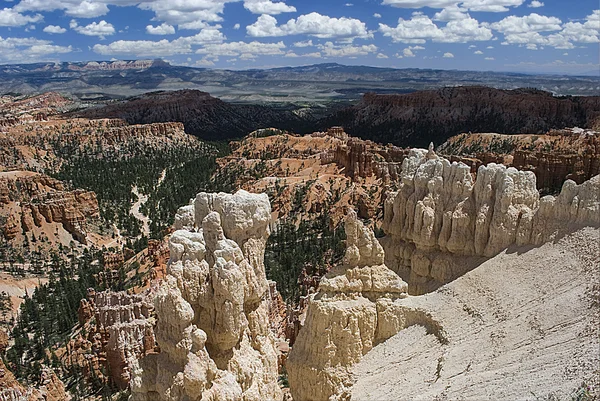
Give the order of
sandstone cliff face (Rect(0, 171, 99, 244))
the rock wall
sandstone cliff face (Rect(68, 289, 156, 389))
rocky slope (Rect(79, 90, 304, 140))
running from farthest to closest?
1. rocky slope (Rect(79, 90, 304, 140))
2. the rock wall
3. sandstone cliff face (Rect(0, 171, 99, 244))
4. sandstone cliff face (Rect(68, 289, 156, 389))

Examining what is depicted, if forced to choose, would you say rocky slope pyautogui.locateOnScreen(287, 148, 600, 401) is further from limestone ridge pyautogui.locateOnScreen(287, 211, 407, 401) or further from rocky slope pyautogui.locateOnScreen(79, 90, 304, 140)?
rocky slope pyautogui.locateOnScreen(79, 90, 304, 140)

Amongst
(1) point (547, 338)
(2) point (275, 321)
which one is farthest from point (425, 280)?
(2) point (275, 321)

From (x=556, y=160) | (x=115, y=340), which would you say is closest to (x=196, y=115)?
(x=556, y=160)

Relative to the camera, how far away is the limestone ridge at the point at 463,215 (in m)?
14.5

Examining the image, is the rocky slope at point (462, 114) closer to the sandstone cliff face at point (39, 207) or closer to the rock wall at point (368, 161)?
the rock wall at point (368, 161)

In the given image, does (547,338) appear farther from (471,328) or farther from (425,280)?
(425,280)

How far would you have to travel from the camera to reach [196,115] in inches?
6206

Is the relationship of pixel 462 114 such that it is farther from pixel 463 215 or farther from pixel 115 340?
pixel 115 340

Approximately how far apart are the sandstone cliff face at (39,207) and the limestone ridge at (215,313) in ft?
139

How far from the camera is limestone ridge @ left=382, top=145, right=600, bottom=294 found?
1448 centimetres

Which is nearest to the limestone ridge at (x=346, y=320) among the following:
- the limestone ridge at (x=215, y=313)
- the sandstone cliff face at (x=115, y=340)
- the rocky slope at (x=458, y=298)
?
the rocky slope at (x=458, y=298)

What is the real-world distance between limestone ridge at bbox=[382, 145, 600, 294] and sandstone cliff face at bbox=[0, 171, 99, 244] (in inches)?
1631

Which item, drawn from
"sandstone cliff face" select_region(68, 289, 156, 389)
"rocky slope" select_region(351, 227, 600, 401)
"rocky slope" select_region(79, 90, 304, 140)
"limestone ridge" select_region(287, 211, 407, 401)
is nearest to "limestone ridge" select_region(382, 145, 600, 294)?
"rocky slope" select_region(351, 227, 600, 401)

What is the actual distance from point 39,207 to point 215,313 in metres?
46.1
